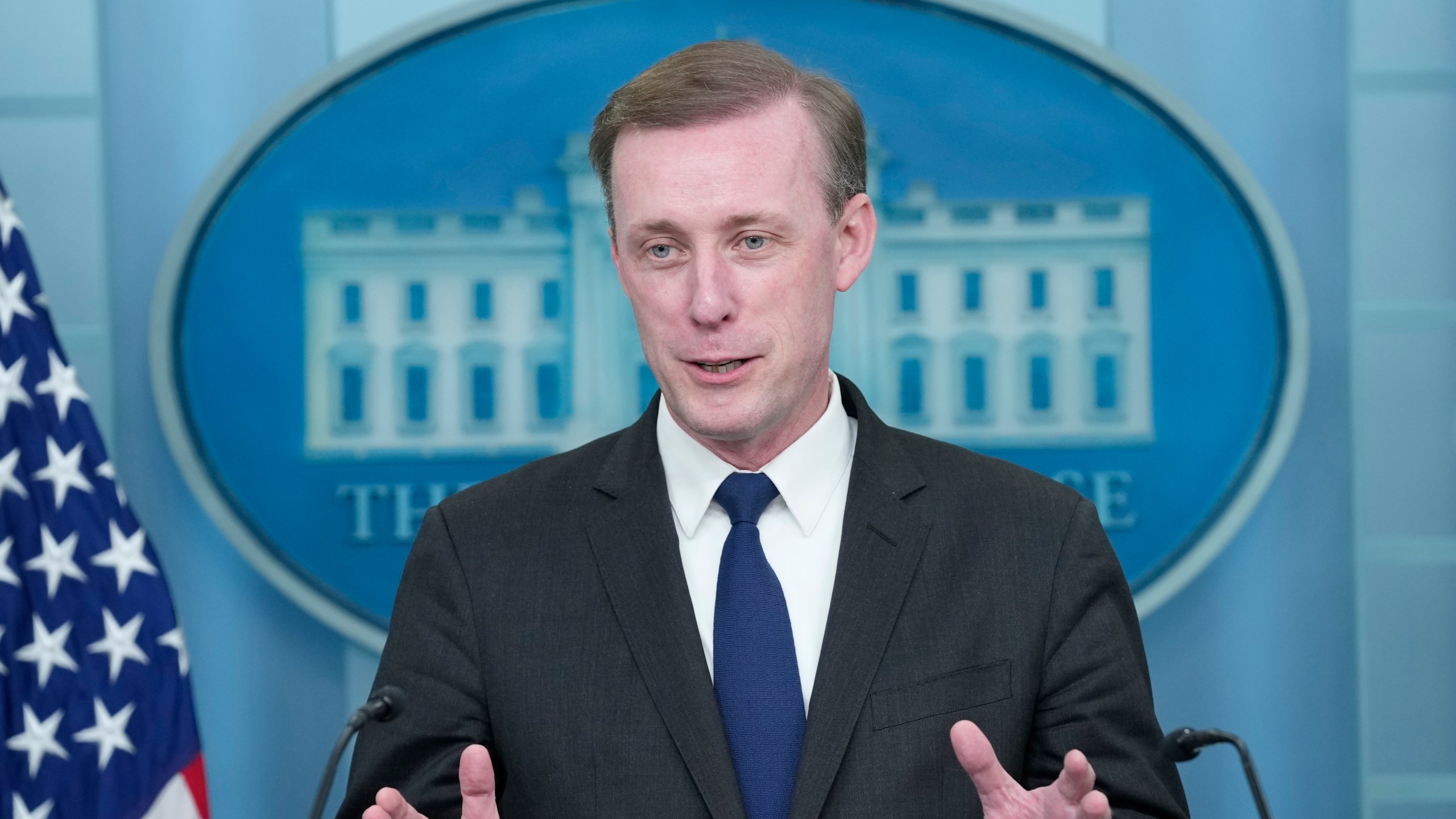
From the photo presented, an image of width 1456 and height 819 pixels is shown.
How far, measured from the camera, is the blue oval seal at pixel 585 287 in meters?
2.50

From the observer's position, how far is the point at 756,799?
4.48 ft

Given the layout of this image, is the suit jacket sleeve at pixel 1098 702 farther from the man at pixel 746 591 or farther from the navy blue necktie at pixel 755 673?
the navy blue necktie at pixel 755 673

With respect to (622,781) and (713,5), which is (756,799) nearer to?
(622,781)

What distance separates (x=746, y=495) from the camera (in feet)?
4.91

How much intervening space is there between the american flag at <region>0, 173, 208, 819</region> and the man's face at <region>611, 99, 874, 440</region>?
3.98ft

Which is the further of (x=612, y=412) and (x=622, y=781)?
(x=612, y=412)

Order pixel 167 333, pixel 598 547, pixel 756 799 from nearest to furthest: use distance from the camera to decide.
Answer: pixel 756 799 < pixel 598 547 < pixel 167 333

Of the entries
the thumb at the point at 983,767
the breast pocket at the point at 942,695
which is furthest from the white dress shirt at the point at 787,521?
the thumb at the point at 983,767

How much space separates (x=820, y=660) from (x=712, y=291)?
43cm

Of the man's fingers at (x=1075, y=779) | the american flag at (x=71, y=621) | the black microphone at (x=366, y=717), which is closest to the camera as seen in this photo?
the man's fingers at (x=1075, y=779)

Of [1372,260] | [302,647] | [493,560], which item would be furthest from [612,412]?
[1372,260]

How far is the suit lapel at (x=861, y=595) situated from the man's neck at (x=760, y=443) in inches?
3.0

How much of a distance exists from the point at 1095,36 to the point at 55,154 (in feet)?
7.24

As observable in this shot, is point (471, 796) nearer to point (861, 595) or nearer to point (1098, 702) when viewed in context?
point (861, 595)
